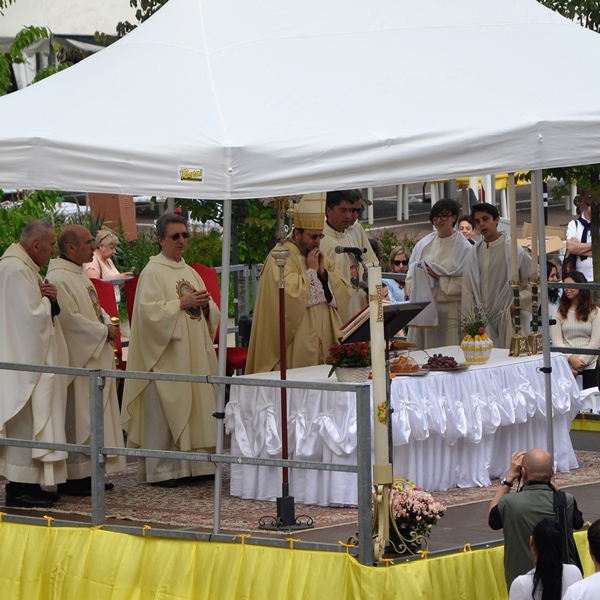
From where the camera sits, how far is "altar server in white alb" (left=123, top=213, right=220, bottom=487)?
373 inches

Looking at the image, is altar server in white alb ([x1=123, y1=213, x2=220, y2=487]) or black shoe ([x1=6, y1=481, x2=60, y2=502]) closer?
black shoe ([x1=6, y1=481, x2=60, y2=502])

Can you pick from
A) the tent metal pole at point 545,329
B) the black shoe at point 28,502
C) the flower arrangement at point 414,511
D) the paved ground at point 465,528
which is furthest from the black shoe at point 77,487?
the tent metal pole at point 545,329

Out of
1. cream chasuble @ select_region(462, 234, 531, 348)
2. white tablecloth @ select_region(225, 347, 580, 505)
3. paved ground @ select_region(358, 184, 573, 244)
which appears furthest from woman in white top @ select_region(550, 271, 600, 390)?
paved ground @ select_region(358, 184, 573, 244)

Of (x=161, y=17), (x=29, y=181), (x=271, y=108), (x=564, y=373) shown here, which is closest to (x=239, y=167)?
(x=271, y=108)

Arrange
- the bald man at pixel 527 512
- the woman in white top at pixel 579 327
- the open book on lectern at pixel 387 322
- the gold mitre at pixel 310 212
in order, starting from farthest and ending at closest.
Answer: the woman in white top at pixel 579 327 < the gold mitre at pixel 310 212 < the open book on lectern at pixel 387 322 < the bald man at pixel 527 512

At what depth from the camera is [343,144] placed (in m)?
7.07

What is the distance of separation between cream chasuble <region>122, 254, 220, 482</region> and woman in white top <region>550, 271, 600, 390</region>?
3.47 m

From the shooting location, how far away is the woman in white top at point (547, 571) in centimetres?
612

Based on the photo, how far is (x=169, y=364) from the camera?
9586 millimetres

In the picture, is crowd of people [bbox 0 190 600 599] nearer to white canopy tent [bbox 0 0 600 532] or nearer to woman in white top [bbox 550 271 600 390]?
woman in white top [bbox 550 271 600 390]

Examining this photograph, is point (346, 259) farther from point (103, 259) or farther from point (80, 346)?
point (103, 259)

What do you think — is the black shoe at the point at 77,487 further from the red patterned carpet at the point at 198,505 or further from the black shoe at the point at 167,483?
the black shoe at the point at 167,483

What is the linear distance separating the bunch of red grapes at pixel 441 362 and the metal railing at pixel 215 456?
2109 millimetres

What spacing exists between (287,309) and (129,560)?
260 centimetres
